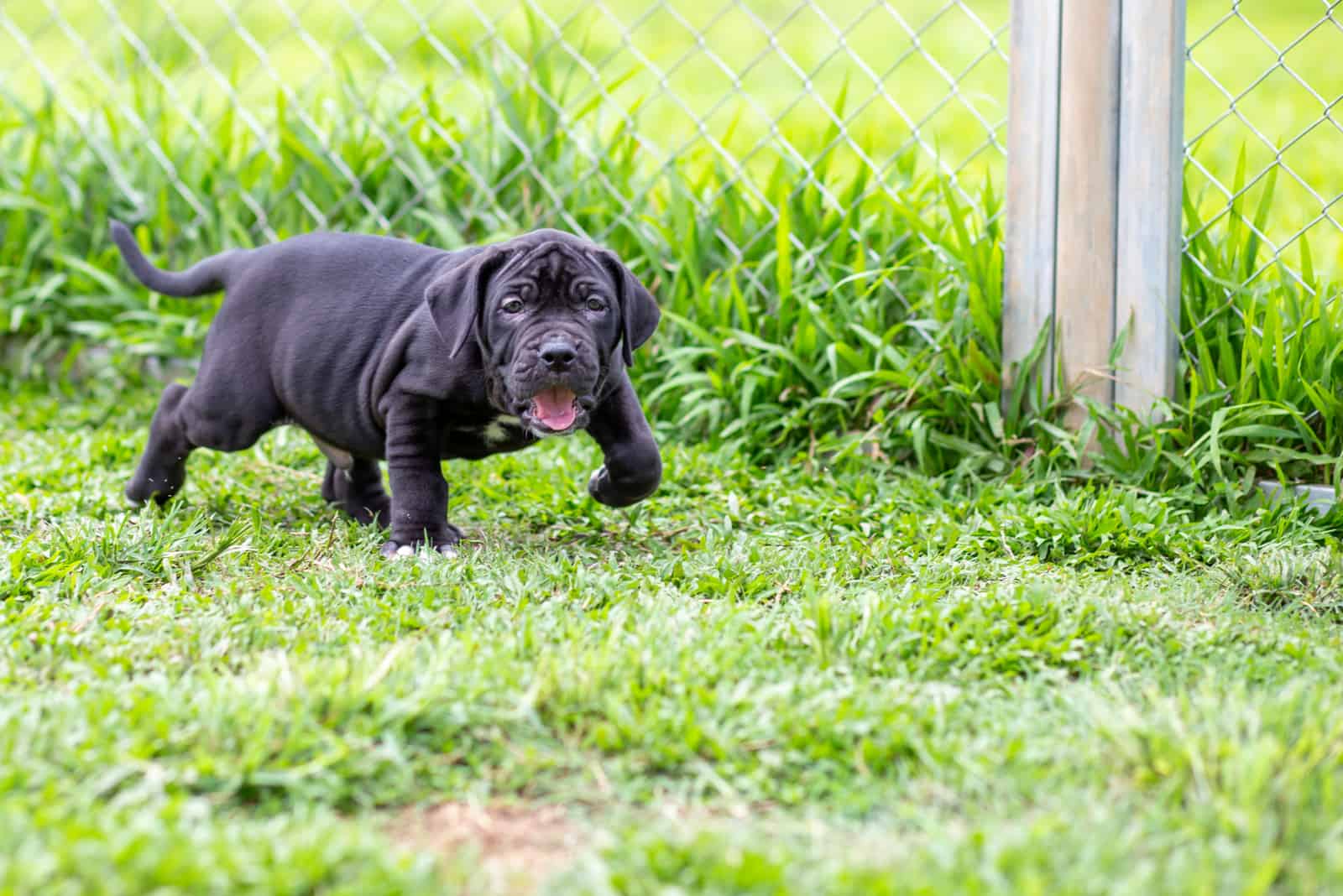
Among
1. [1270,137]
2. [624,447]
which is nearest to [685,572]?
[624,447]

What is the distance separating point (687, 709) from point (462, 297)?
4.76 feet

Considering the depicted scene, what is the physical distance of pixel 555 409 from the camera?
143 inches

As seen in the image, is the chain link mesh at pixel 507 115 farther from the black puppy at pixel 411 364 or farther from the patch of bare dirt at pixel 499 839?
the patch of bare dirt at pixel 499 839

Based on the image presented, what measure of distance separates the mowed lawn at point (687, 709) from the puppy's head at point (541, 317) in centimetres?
42

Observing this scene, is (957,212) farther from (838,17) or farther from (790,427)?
(838,17)

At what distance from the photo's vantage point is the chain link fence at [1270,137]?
4176 mm

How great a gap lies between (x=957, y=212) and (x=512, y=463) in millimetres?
1663

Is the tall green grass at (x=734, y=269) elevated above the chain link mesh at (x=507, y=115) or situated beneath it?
situated beneath

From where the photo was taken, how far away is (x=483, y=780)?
244cm

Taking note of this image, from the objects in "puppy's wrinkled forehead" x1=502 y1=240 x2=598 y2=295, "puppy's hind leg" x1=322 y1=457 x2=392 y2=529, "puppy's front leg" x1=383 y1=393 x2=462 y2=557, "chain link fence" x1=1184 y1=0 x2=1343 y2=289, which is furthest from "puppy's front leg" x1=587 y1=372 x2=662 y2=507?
"chain link fence" x1=1184 y1=0 x2=1343 y2=289

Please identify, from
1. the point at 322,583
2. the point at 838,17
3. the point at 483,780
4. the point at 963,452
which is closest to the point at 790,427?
the point at 963,452

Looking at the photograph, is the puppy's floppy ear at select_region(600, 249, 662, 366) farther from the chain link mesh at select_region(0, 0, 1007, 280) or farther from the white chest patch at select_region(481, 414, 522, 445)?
the chain link mesh at select_region(0, 0, 1007, 280)

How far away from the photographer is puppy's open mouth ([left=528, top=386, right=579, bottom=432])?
3596 millimetres

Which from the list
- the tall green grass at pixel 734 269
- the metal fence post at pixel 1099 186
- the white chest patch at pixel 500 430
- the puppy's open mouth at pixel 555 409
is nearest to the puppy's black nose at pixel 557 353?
the puppy's open mouth at pixel 555 409
